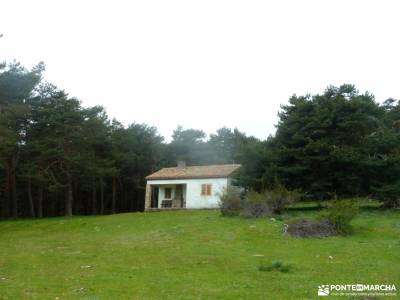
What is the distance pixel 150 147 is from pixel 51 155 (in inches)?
665

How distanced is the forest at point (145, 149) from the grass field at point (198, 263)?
6.72 meters

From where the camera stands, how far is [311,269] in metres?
11.5

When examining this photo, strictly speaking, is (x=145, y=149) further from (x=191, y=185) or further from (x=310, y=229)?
(x=310, y=229)

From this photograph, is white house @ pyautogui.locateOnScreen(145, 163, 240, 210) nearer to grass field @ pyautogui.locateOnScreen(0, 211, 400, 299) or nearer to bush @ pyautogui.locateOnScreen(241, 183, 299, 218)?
bush @ pyautogui.locateOnScreen(241, 183, 299, 218)

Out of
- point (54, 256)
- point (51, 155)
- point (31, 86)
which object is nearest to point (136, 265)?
point (54, 256)

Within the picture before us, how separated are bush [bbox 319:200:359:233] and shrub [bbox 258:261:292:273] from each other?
25.8ft

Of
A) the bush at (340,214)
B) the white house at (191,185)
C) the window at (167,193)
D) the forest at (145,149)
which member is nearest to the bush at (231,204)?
the forest at (145,149)

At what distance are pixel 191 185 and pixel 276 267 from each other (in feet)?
89.1

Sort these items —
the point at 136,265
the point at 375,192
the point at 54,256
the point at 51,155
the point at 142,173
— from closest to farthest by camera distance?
the point at 136,265
the point at 54,256
the point at 375,192
the point at 51,155
the point at 142,173

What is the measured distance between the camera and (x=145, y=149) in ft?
179

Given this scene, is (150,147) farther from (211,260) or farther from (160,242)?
(211,260)

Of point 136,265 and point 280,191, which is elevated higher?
point 280,191

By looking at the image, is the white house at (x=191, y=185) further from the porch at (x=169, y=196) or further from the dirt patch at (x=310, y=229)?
the dirt patch at (x=310, y=229)

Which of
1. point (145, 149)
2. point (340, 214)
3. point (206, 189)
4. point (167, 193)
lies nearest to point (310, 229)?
point (340, 214)
